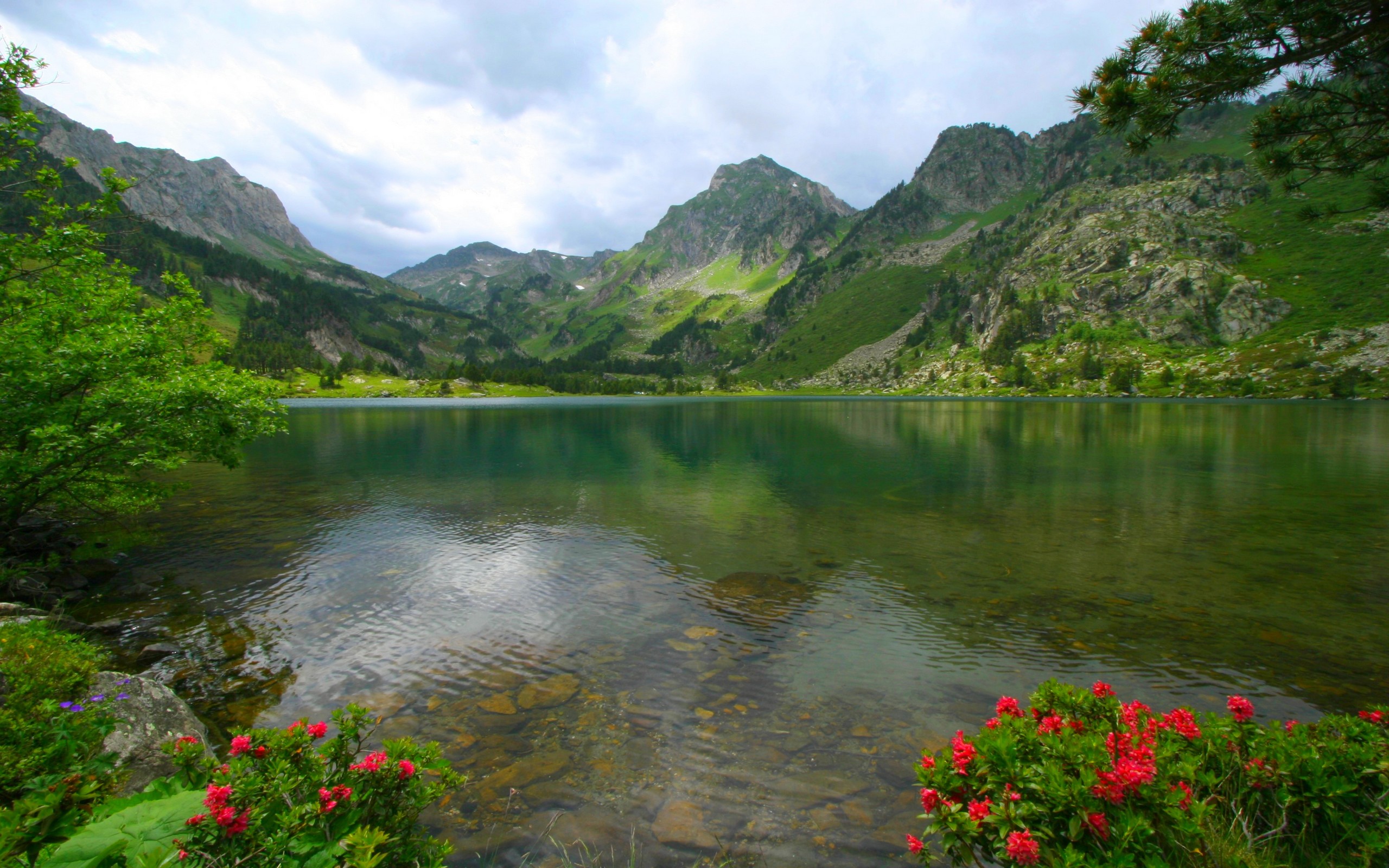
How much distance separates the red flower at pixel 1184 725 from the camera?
6.31m

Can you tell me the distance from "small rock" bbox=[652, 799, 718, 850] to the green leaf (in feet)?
21.2

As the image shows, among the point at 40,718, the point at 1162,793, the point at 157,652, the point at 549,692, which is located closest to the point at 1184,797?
the point at 1162,793

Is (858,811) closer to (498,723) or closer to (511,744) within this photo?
(511,744)

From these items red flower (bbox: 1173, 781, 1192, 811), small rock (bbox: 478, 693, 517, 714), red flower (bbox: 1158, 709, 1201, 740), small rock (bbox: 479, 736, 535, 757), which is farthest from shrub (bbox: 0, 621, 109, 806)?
red flower (bbox: 1158, 709, 1201, 740)

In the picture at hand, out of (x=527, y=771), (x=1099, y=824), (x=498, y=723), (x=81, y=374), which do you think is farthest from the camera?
(x=81, y=374)

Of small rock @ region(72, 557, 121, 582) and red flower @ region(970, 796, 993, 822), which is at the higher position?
red flower @ region(970, 796, 993, 822)

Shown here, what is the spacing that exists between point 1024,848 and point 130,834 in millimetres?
7344

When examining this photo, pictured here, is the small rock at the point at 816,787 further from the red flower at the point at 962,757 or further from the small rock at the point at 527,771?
the red flower at the point at 962,757

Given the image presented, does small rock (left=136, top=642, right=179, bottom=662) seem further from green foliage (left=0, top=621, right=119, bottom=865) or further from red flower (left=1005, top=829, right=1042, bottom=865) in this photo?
red flower (left=1005, top=829, right=1042, bottom=865)

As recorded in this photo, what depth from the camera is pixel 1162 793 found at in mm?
5223

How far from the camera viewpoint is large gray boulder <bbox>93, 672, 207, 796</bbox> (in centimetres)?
750

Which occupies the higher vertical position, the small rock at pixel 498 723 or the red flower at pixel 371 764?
the red flower at pixel 371 764

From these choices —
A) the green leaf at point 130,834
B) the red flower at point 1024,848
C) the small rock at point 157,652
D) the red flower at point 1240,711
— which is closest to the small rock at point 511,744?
the green leaf at point 130,834

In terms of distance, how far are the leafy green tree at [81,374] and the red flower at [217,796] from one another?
661 inches
